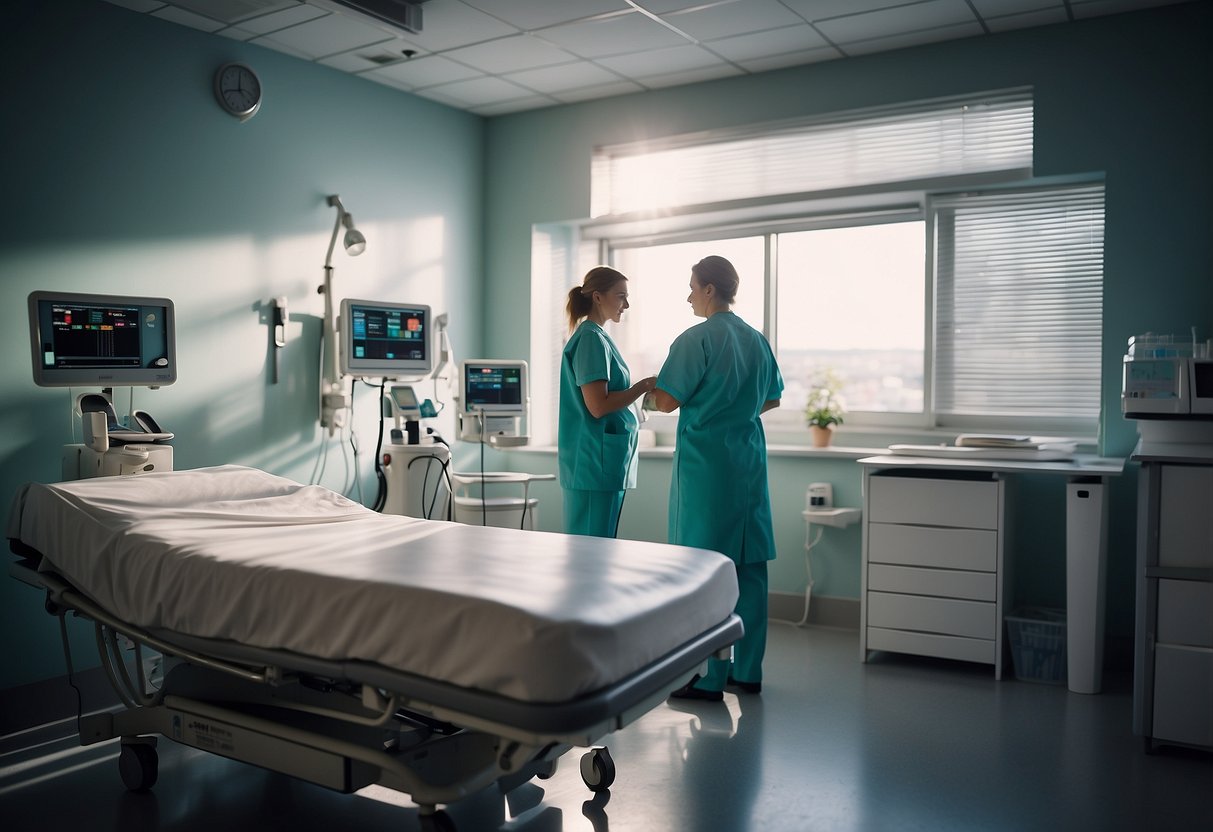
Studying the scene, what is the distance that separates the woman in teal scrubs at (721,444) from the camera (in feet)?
11.5

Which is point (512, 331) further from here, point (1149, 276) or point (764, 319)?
point (1149, 276)

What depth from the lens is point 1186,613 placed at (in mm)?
3025

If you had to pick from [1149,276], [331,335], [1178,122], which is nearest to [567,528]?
[331,335]

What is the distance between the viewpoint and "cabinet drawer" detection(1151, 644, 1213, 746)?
2982 mm

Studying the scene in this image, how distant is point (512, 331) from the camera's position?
5574mm

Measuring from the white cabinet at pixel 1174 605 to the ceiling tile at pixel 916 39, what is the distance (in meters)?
2.14

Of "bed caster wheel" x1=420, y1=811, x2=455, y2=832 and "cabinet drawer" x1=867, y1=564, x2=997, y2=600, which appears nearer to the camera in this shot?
"bed caster wheel" x1=420, y1=811, x2=455, y2=832

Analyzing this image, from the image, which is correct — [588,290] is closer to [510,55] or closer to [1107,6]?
[510,55]

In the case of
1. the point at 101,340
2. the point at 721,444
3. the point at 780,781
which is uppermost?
the point at 101,340

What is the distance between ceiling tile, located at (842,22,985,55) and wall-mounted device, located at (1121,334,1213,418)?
5.45 feet

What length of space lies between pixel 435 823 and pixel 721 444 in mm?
1772

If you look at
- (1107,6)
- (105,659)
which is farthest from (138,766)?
(1107,6)

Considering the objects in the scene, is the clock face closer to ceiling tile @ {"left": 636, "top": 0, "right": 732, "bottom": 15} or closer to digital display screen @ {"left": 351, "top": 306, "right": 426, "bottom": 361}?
digital display screen @ {"left": 351, "top": 306, "right": 426, "bottom": 361}

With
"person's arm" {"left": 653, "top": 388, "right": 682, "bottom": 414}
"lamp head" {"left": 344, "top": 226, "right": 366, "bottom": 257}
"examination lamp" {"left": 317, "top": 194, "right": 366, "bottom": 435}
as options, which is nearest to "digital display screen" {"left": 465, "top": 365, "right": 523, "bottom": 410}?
"examination lamp" {"left": 317, "top": 194, "right": 366, "bottom": 435}
